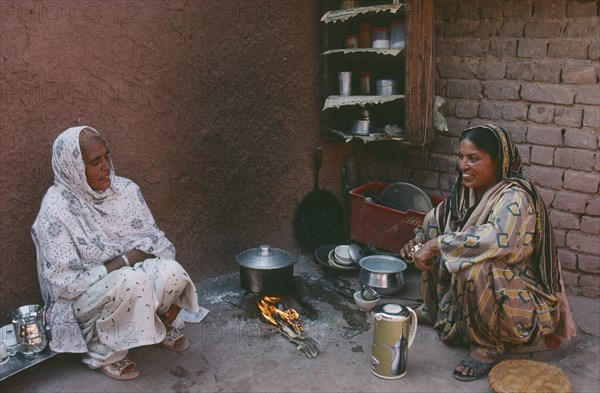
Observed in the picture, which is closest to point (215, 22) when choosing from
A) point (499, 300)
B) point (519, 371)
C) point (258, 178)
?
point (258, 178)

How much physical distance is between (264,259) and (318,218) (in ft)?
3.87

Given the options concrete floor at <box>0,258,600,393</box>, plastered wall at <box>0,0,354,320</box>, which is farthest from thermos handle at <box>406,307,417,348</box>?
plastered wall at <box>0,0,354,320</box>

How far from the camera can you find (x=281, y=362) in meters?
3.29

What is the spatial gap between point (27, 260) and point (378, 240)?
8.26 ft

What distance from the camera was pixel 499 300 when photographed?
2.99m

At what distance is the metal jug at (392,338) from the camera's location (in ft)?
9.66

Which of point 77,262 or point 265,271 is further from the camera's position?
point 265,271

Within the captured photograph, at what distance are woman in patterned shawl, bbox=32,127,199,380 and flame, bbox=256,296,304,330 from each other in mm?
620

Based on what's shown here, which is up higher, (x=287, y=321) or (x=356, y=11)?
(x=356, y=11)

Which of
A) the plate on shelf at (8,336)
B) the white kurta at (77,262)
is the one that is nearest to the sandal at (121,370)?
the white kurta at (77,262)

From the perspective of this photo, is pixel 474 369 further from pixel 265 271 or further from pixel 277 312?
pixel 265 271

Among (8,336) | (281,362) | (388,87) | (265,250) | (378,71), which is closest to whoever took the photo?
(8,336)

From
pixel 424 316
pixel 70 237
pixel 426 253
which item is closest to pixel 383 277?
pixel 424 316

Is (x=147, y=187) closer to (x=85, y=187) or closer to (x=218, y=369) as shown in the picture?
(x=85, y=187)
